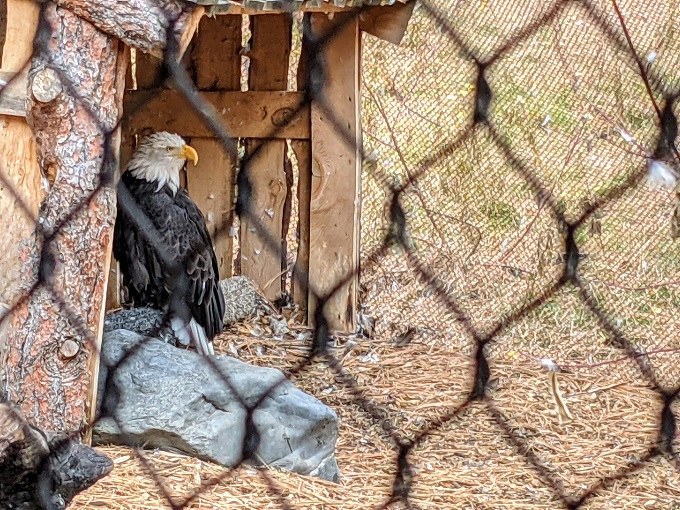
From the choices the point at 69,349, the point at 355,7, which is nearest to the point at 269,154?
the point at 355,7

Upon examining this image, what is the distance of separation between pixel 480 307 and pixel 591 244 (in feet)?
1.12

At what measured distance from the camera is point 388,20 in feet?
9.05

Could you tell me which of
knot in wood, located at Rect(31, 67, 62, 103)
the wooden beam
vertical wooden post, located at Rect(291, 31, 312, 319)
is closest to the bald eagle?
vertical wooden post, located at Rect(291, 31, 312, 319)

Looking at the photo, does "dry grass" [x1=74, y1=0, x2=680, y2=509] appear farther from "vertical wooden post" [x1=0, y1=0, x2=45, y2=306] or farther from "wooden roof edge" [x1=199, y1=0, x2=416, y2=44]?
"vertical wooden post" [x1=0, y1=0, x2=45, y2=306]

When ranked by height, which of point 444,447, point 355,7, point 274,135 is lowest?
point 444,447

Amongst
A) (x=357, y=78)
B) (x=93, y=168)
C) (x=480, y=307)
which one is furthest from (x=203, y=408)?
(x=357, y=78)

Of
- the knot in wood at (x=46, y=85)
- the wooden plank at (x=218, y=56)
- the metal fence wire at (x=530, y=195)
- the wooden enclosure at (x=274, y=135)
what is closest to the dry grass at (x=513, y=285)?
the metal fence wire at (x=530, y=195)

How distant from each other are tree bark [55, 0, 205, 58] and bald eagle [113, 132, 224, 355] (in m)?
1.28

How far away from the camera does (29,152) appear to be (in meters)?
2.03

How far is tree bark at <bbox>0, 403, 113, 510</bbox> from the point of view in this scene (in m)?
0.90

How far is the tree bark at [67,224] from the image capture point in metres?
1.65

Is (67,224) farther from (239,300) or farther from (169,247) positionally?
(239,300)

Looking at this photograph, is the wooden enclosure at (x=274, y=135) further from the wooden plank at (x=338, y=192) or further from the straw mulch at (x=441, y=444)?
the straw mulch at (x=441, y=444)

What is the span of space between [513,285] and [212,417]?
3.05 ft
